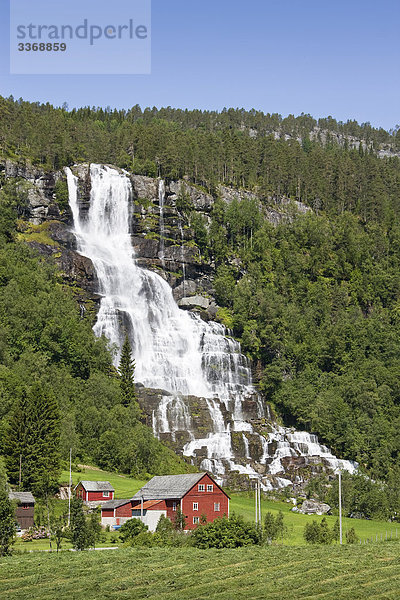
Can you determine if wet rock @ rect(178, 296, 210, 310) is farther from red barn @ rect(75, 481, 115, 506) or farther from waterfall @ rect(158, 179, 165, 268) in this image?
red barn @ rect(75, 481, 115, 506)

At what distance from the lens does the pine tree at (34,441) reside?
3130 inches

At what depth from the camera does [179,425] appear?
112m

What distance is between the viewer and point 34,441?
270 ft

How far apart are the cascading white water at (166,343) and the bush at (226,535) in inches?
1815

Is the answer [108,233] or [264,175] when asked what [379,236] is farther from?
[108,233]

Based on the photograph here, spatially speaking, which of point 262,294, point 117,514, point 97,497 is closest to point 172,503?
point 117,514

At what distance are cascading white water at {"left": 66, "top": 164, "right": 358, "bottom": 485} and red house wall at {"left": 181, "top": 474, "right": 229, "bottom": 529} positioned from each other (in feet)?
93.1

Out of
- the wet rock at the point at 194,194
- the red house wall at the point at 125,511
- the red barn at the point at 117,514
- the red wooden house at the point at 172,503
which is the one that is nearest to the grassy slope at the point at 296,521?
the red wooden house at the point at 172,503

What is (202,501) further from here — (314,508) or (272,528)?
(314,508)

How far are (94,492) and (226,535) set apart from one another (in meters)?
24.9

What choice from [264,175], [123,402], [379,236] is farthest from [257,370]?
[264,175]

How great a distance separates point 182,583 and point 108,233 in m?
109

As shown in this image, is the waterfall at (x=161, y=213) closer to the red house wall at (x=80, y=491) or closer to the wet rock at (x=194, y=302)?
the wet rock at (x=194, y=302)

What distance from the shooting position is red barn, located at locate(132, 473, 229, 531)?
71.6 m
